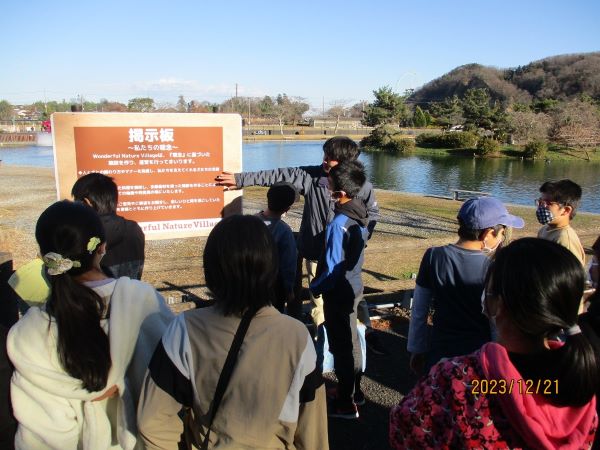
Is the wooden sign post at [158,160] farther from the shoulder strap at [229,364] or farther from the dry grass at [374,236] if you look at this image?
the dry grass at [374,236]

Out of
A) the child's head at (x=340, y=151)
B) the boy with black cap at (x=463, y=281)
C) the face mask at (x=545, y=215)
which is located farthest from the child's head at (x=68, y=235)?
the face mask at (x=545, y=215)

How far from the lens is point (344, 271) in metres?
2.67

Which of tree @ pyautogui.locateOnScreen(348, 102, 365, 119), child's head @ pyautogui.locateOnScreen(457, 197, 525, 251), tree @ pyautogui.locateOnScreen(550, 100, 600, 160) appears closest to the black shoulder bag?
child's head @ pyautogui.locateOnScreen(457, 197, 525, 251)

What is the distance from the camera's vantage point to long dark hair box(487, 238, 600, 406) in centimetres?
105

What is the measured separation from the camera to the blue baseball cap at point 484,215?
214 cm

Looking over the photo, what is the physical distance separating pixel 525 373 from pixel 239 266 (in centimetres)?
79

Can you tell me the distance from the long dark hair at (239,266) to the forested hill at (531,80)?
94.7 meters

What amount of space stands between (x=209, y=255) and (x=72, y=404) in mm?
682

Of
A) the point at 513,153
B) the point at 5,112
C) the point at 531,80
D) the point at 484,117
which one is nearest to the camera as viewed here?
the point at 513,153

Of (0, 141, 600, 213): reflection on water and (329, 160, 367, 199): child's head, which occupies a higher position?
(329, 160, 367, 199): child's head

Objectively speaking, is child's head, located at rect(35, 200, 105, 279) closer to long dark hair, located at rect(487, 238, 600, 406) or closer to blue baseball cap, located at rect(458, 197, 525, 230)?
long dark hair, located at rect(487, 238, 600, 406)

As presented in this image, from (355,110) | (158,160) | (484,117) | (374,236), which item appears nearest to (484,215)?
(158,160)

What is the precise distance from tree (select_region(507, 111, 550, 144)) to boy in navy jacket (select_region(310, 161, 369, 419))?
47827 mm
